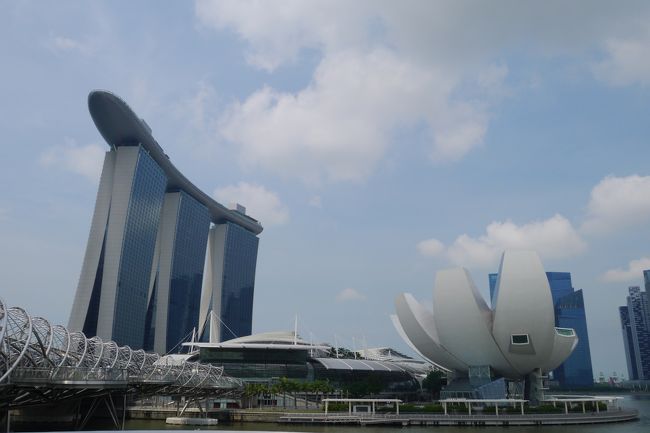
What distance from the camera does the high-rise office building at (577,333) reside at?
169500mm

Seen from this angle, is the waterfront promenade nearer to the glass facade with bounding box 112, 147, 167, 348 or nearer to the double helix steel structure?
the double helix steel structure

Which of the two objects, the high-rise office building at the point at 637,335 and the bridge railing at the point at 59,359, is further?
the high-rise office building at the point at 637,335

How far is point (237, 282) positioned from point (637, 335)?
453 ft

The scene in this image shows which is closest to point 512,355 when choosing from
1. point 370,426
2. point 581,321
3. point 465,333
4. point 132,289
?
point 465,333

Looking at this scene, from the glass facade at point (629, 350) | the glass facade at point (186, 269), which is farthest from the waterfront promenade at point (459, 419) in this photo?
the glass facade at point (629, 350)

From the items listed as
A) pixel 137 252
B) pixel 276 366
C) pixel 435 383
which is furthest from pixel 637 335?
pixel 137 252

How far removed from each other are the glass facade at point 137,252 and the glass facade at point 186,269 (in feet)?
57.2

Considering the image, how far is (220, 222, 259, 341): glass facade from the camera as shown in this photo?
140250 mm

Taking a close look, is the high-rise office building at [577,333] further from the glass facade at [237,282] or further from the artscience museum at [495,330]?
the artscience museum at [495,330]

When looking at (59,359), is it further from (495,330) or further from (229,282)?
(229,282)

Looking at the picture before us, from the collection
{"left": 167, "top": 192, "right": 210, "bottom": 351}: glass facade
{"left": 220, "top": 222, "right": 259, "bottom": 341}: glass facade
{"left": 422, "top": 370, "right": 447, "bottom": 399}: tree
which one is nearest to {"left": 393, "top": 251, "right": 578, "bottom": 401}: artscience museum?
{"left": 422, "top": 370, "right": 447, "bottom": 399}: tree

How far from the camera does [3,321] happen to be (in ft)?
76.2

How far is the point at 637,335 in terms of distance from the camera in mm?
188750

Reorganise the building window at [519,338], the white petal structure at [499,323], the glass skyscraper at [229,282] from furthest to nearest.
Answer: the glass skyscraper at [229,282], the building window at [519,338], the white petal structure at [499,323]
